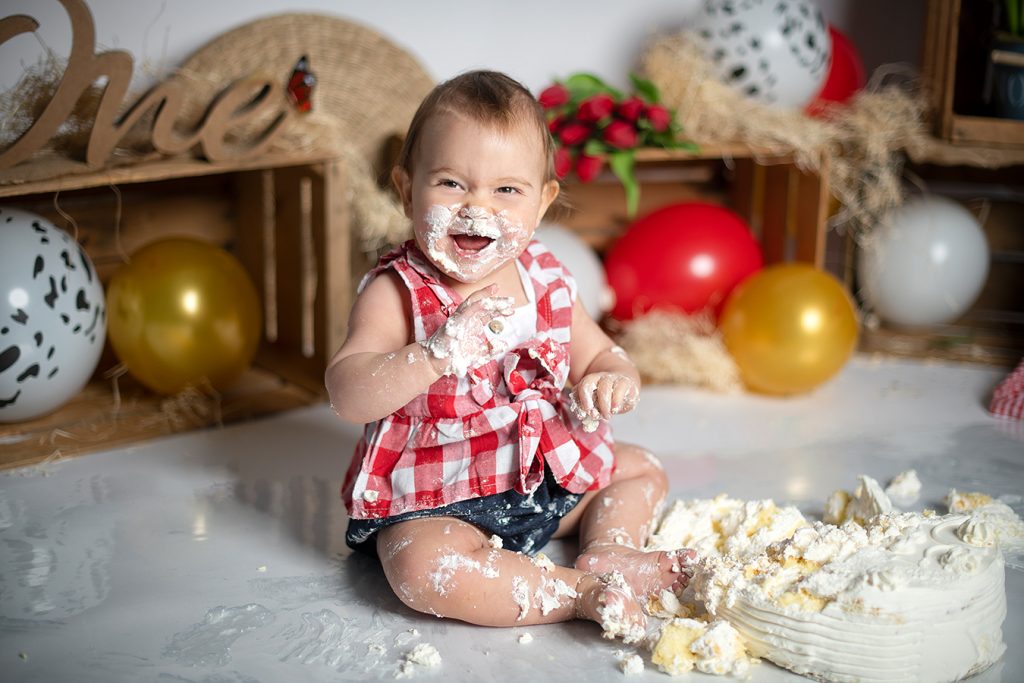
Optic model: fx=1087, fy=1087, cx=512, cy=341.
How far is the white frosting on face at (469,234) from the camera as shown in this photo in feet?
4.46

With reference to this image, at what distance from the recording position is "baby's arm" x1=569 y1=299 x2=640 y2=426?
140cm

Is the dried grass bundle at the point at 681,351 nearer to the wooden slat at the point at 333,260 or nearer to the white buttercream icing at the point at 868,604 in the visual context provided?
the wooden slat at the point at 333,260

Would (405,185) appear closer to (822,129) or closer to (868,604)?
(868,604)

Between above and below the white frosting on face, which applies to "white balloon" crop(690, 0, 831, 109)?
above

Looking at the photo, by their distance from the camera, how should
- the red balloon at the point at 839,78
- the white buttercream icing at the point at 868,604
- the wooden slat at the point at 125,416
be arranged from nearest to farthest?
the white buttercream icing at the point at 868,604 < the wooden slat at the point at 125,416 < the red balloon at the point at 839,78

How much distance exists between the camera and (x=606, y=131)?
2365 millimetres

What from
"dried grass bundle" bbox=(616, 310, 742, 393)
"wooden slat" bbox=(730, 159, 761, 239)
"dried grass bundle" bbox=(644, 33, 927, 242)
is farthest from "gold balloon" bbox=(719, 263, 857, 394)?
"wooden slat" bbox=(730, 159, 761, 239)

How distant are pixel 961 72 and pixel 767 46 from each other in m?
0.56

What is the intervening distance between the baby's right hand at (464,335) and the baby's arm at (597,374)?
0.18 metres

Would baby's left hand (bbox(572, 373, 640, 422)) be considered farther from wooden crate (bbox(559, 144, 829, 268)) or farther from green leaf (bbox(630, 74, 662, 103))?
green leaf (bbox(630, 74, 662, 103))

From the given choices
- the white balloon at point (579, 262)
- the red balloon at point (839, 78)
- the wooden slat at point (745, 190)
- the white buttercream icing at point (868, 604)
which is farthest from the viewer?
the wooden slat at point (745, 190)

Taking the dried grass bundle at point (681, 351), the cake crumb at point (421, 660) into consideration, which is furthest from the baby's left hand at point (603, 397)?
the dried grass bundle at point (681, 351)

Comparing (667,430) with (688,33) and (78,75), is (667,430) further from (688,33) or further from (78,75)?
(78,75)

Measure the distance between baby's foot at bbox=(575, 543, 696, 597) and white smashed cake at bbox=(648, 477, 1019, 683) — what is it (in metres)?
0.04
